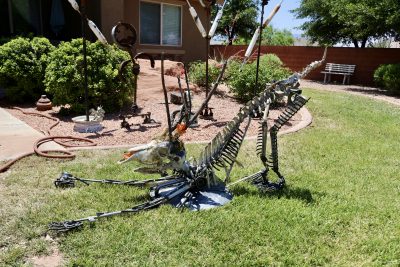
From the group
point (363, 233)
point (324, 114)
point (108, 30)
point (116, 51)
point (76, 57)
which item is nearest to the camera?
point (363, 233)

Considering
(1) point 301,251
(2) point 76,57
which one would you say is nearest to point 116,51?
(2) point 76,57

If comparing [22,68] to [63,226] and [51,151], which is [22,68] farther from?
[63,226]

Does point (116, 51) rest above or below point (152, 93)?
above

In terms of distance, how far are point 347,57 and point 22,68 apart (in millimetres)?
15393

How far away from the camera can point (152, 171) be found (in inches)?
138

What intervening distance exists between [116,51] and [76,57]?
96cm

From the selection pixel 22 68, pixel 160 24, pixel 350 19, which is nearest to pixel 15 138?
pixel 22 68

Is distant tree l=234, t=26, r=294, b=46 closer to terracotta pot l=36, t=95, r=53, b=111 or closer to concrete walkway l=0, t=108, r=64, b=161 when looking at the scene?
terracotta pot l=36, t=95, r=53, b=111

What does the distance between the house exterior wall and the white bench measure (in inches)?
282

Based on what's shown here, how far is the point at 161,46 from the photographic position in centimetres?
1370

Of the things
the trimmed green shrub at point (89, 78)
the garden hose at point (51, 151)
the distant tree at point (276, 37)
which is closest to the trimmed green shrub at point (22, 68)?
the trimmed green shrub at point (89, 78)

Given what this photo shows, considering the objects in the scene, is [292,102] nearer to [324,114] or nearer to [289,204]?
[289,204]

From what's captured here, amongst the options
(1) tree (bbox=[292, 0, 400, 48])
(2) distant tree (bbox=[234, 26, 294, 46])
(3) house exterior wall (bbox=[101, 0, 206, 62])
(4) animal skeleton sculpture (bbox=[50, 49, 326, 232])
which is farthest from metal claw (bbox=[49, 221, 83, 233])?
(2) distant tree (bbox=[234, 26, 294, 46])

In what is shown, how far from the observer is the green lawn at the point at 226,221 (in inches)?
117
